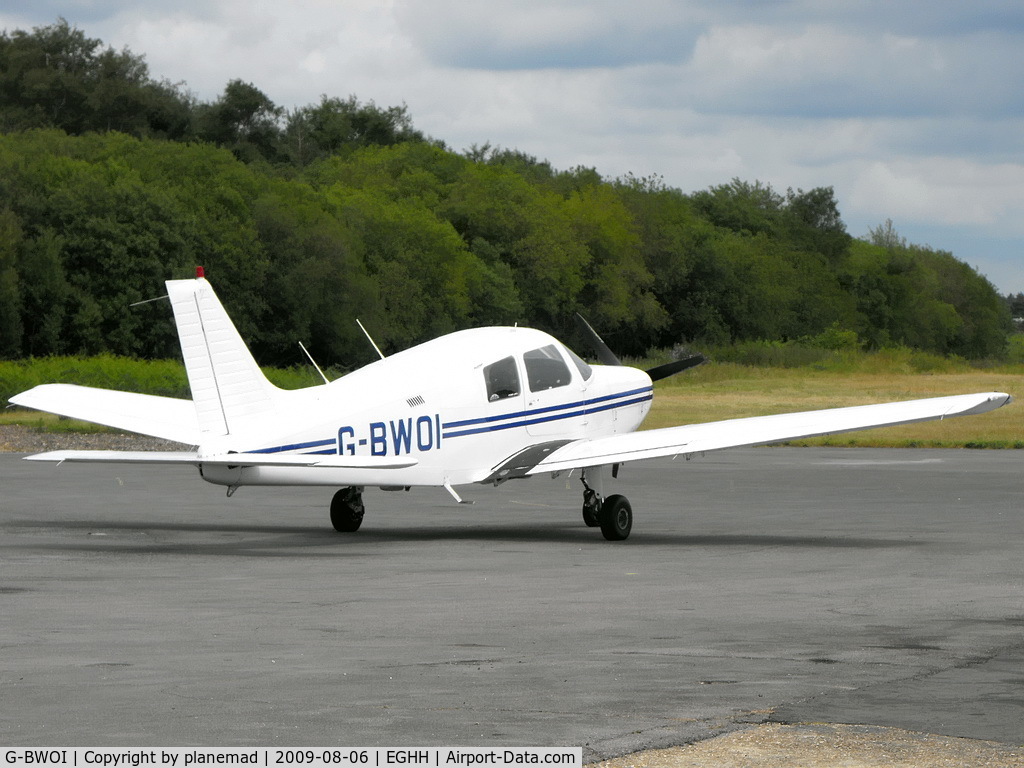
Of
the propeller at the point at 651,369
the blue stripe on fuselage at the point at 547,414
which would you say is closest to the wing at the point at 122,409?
the blue stripe on fuselage at the point at 547,414

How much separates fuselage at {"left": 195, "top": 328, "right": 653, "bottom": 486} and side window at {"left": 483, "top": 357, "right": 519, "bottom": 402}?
0.04ft

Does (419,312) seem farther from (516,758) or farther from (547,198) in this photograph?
(516,758)

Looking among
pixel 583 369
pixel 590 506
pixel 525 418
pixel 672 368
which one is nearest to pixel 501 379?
pixel 525 418

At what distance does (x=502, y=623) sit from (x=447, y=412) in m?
6.69

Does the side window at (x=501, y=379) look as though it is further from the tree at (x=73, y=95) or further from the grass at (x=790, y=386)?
the tree at (x=73, y=95)

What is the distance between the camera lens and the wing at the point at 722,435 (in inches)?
695

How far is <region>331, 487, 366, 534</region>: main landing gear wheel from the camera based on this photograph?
63.1 feet

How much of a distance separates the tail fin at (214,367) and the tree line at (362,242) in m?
50.0

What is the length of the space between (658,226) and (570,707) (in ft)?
387

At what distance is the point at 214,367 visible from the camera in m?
16.8

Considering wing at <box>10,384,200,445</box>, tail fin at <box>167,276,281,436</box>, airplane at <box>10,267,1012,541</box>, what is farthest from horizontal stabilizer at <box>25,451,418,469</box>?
wing at <box>10,384,200,445</box>

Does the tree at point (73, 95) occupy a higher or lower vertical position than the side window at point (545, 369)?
higher

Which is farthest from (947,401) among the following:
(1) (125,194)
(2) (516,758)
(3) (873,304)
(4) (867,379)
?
(3) (873,304)

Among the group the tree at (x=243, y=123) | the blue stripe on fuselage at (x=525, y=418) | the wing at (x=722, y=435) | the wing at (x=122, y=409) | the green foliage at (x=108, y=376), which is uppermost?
the tree at (x=243, y=123)
